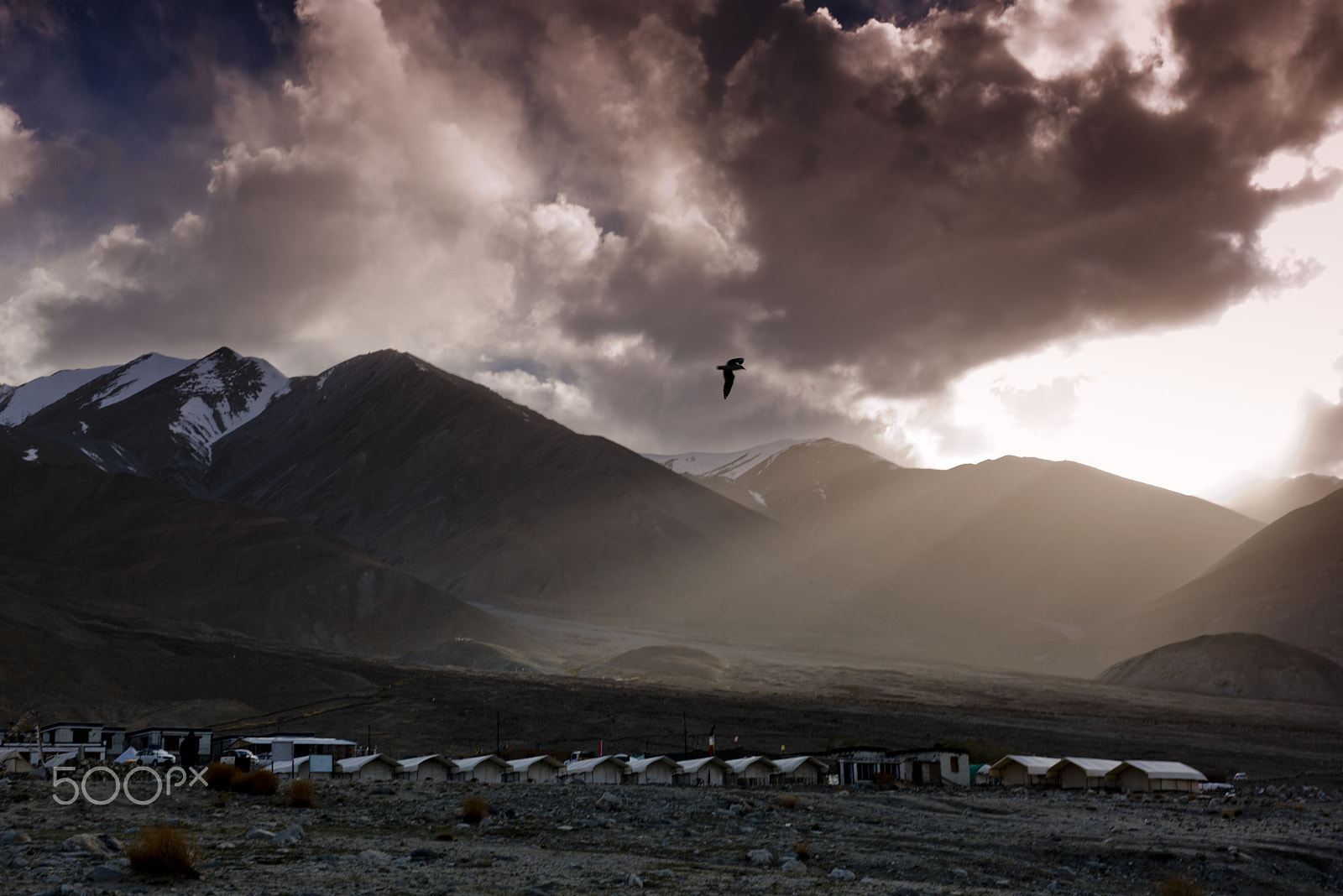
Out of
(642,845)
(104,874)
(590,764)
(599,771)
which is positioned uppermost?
(104,874)

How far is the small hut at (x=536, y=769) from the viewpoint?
50156 millimetres

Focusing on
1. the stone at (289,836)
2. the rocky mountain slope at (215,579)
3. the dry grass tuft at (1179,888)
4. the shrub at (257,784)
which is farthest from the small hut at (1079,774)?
the rocky mountain slope at (215,579)

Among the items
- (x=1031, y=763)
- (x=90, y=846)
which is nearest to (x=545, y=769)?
(x=1031, y=763)

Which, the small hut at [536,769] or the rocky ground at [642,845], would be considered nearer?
the rocky ground at [642,845]

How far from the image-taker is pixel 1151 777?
58094mm

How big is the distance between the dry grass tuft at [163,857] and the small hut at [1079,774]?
5331 centimetres

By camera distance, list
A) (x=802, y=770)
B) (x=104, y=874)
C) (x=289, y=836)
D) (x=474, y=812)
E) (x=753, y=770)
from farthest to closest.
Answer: (x=802, y=770)
(x=753, y=770)
(x=474, y=812)
(x=289, y=836)
(x=104, y=874)

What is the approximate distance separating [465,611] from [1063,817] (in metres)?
118

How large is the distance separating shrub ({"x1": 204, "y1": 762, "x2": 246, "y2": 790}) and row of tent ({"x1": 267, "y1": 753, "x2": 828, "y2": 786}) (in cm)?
1803

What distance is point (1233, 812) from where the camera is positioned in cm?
4441

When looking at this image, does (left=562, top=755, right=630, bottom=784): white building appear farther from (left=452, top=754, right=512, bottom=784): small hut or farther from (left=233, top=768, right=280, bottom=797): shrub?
(left=233, top=768, right=280, bottom=797): shrub

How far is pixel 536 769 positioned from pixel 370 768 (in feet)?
26.7

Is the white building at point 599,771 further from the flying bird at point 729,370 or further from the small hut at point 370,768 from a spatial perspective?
the flying bird at point 729,370

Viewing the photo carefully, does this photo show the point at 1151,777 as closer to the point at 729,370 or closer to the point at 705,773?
the point at 705,773
